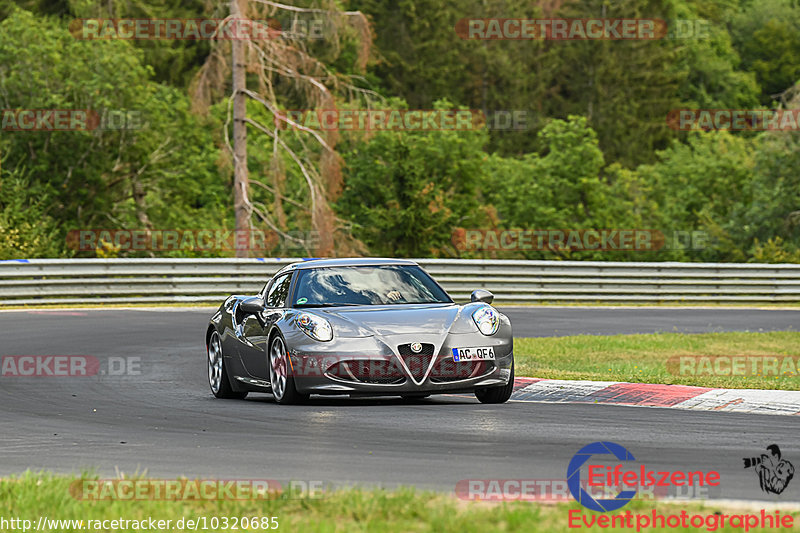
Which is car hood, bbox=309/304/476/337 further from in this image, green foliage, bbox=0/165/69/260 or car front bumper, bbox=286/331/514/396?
green foliage, bbox=0/165/69/260

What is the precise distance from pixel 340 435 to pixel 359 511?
3216 mm

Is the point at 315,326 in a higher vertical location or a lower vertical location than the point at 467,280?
higher

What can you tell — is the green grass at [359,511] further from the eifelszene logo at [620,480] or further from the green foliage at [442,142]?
the green foliage at [442,142]

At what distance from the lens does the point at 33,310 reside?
25156mm

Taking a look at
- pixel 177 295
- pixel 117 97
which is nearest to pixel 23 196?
pixel 117 97

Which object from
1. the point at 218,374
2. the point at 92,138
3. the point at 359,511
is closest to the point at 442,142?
the point at 92,138

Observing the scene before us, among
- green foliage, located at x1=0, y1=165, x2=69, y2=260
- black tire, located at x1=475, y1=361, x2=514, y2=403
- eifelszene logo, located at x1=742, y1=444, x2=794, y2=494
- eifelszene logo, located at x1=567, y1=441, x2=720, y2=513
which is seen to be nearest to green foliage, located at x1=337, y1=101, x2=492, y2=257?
green foliage, located at x1=0, y1=165, x2=69, y2=260

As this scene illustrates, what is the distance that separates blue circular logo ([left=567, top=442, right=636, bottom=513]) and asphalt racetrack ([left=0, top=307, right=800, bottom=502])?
0.10 metres

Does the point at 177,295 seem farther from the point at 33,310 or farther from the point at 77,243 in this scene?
the point at 77,243

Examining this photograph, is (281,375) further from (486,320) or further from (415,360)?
(486,320)

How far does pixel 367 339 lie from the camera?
11.4m

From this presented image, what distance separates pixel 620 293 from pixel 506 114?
5315 cm

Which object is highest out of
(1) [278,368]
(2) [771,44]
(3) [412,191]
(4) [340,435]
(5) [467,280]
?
(2) [771,44]

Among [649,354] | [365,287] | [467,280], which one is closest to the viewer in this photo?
[365,287]
